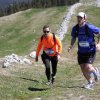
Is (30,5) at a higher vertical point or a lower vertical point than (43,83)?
lower

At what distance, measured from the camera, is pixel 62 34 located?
53156 millimetres

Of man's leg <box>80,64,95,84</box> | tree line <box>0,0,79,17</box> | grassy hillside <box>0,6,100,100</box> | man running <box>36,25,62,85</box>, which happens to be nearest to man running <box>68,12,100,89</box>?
man's leg <box>80,64,95,84</box>

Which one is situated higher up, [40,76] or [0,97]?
[0,97]

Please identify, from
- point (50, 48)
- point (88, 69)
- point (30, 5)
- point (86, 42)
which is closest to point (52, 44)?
point (50, 48)

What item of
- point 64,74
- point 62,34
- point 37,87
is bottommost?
point 62,34

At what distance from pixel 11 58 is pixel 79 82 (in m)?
8.28

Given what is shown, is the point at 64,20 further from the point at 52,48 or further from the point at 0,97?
the point at 0,97

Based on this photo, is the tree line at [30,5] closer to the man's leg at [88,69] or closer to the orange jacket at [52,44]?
the orange jacket at [52,44]

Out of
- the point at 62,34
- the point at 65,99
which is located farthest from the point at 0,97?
the point at 62,34

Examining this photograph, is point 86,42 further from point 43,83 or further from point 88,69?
point 43,83

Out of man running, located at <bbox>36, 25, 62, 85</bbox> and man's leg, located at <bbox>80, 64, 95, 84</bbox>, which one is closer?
man's leg, located at <bbox>80, 64, 95, 84</bbox>

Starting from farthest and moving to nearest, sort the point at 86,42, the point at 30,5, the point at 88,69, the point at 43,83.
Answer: the point at 30,5
the point at 43,83
the point at 88,69
the point at 86,42

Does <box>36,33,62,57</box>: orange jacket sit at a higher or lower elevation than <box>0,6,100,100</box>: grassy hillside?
higher

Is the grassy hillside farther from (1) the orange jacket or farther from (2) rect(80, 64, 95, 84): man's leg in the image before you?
(1) the orange jacket
